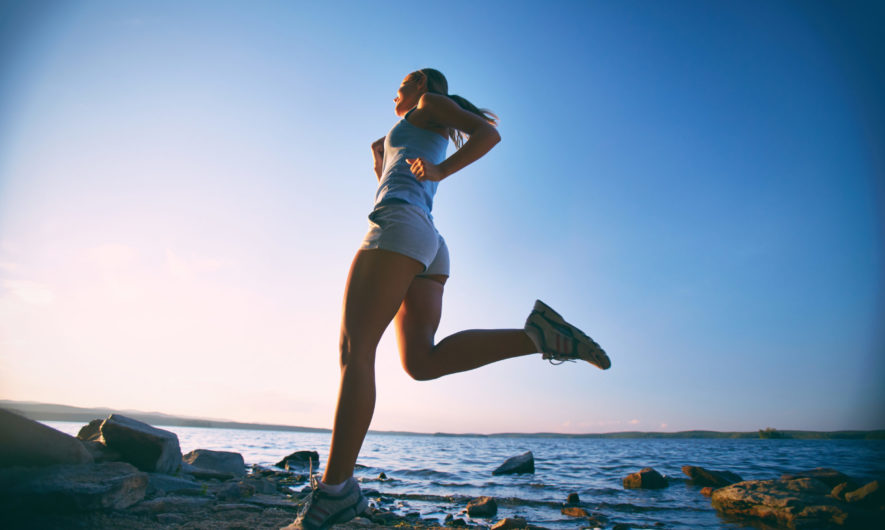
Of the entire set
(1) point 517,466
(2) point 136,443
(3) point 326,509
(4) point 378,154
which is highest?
(4) point 378,154

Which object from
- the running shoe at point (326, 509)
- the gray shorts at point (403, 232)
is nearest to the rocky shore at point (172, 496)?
the running shoe at point (326, 509)

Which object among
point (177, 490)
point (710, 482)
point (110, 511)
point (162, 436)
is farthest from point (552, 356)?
point (710, 482)

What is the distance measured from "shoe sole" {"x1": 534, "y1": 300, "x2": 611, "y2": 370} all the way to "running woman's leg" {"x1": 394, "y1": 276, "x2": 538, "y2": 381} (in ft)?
0.53

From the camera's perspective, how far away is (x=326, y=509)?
5.28 ft

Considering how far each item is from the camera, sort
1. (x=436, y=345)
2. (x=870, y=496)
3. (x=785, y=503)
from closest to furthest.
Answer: (x=436, y=345) → (x=785, y=503) → (x=870, y=496)

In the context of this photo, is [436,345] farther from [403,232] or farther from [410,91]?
[410,91]

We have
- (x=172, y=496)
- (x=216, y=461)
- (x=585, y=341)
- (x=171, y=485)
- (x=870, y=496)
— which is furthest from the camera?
(x=216, y=461)

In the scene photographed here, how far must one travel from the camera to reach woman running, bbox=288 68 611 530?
1.69 m

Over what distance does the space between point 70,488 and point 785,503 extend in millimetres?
7179

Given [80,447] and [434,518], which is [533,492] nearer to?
[434,518]

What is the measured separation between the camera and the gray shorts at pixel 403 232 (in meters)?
1.88

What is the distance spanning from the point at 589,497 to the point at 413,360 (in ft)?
21.9

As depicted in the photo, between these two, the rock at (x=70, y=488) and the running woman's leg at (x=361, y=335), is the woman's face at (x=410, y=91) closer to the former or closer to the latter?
the running woman's leg at (x=361, y=335)

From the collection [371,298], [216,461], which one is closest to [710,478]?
[216,461]
